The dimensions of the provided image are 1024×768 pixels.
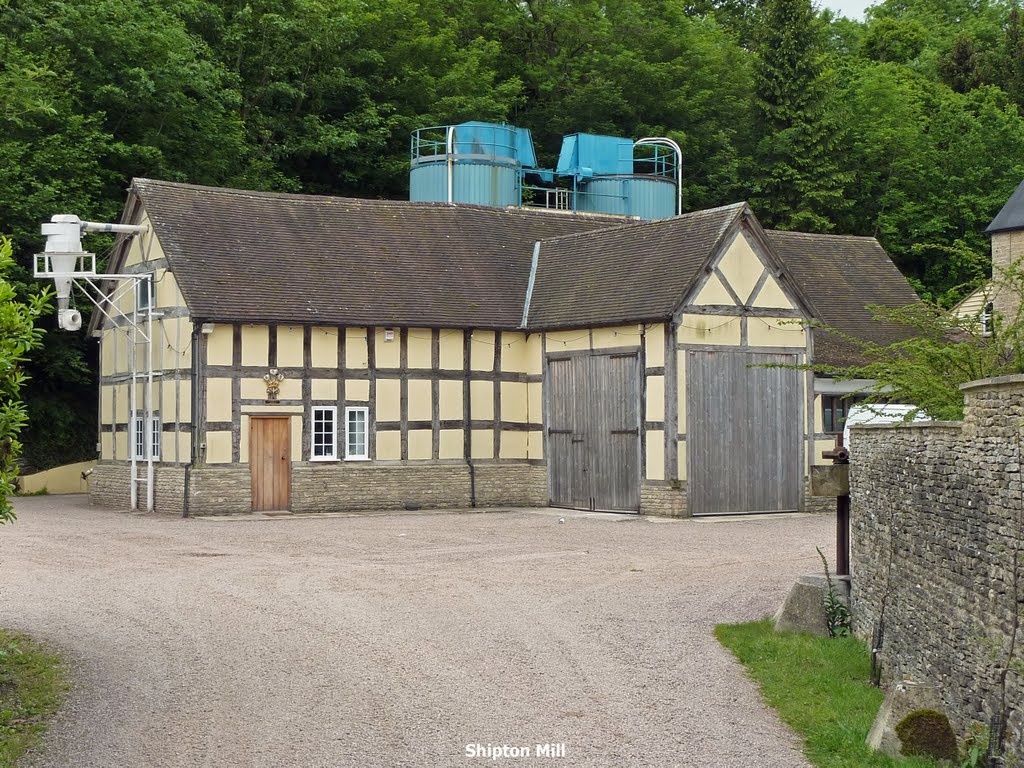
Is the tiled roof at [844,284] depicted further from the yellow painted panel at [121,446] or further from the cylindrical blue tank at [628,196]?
the yellow painted panel at [121,446]

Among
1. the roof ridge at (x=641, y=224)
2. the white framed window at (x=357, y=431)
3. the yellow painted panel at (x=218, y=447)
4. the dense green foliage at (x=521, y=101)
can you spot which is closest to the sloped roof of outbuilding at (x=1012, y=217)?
the dense green foliage at (x=521, y=101)

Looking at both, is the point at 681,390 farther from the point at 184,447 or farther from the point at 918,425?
the point at 918,425

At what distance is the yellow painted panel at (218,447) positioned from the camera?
24.8 m

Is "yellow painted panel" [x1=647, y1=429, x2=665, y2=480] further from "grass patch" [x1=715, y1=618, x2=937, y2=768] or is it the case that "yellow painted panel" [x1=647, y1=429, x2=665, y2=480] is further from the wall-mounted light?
"grass patch" [x1=715, y1=618, x2=937, y2=768]

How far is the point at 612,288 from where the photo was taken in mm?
26422

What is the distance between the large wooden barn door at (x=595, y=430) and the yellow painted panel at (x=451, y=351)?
194cm

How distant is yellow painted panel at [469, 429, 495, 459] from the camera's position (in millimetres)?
27422

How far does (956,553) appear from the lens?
8.57 m

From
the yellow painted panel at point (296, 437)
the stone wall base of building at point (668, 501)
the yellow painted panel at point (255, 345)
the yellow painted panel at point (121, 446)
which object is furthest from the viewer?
the yellow painted panel at point (121, 446)

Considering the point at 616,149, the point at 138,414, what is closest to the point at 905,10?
the point at 616,149

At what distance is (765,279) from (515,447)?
252 inches

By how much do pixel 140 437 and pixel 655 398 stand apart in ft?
36.2

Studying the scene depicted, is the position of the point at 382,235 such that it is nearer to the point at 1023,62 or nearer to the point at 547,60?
the point at 547,60

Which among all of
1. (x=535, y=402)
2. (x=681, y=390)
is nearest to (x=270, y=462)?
(x=535, y=402)
